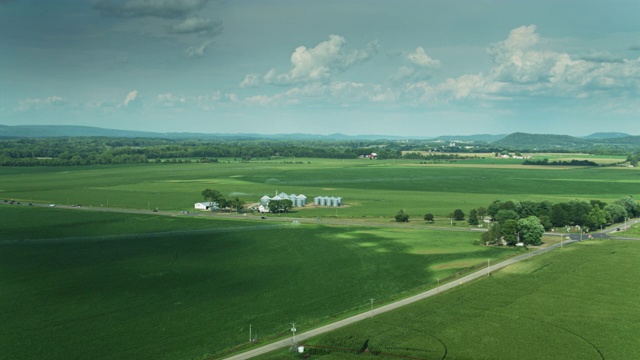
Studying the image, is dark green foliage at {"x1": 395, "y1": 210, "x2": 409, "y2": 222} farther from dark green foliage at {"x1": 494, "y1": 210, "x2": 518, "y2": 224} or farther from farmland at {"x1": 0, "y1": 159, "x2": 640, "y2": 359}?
dark green foliage at {"x1": 494, "y1": 210, "x2": 518, "y2": 224}

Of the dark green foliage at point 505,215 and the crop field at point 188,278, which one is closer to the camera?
the crop field at point 188,278

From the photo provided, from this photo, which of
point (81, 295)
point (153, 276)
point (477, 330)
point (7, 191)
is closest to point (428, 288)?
point (477, 330)

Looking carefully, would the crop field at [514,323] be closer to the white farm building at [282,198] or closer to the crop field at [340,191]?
the crop field at [340,191]

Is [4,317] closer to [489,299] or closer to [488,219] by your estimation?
[489,299]

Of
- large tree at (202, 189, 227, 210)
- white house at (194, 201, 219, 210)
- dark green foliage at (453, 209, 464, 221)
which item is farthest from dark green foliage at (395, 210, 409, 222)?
white house at (194, 201, 219, 210)

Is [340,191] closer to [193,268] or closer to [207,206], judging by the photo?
[207,206]

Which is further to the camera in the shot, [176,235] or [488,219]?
[488,219]

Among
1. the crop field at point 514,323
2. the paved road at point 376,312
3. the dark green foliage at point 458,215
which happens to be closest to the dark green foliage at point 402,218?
the dark green foliage at point 458,215
